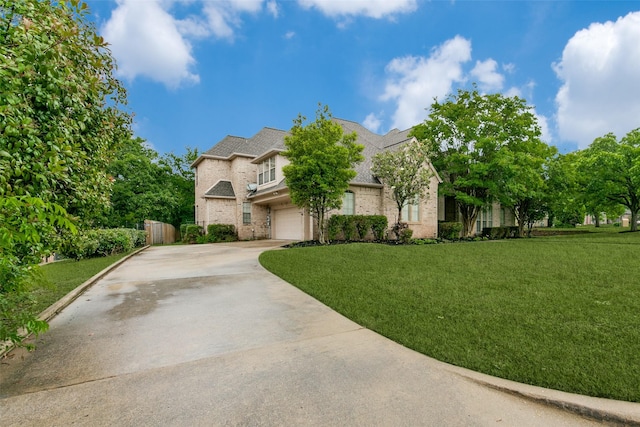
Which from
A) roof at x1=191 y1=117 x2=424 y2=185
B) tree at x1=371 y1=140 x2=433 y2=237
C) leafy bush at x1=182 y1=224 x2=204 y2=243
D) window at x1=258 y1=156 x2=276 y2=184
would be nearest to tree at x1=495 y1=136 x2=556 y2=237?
tree at x1=371 y1=140 x2=433 y2=237

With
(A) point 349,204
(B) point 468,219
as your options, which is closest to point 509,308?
(A) point 349,204

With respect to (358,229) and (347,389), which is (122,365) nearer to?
(347,389)

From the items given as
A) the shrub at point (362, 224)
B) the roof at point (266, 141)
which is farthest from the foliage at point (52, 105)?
the roof at point (266, 141)

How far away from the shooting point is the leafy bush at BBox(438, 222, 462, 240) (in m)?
18.1

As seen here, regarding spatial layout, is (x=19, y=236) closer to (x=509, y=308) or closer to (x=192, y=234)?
(x=509, y=308)

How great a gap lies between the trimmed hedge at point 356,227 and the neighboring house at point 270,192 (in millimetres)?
787

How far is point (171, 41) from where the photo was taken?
10.8 m

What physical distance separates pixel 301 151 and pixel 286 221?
6.75 meters

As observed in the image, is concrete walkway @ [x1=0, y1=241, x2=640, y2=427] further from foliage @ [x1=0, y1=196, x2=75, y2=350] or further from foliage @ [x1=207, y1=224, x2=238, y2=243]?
foliage @ [x1=207, y1=224, x2=238, y2=243]

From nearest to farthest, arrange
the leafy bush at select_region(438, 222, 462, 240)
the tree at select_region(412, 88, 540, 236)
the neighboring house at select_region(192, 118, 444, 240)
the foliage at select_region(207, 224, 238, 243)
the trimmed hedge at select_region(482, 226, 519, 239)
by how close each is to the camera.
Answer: the neighboring house at select_region(192, 118, 444, 240) → the leafy bush at select_region(438, 222, 462, 240) → the tree at select_region(412, 88, 540, 236) → the foliage at select_region(207, 224, 238, 243) → the trimmed hedge at select_region(482, 226, 519, 239)

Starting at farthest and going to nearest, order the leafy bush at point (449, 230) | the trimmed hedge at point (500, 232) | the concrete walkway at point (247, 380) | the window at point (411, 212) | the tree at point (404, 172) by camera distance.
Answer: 1. the trimmed hedge at point (500, 232)
2. the leafy bush at point (449, 230)
3. the window at point (411, 212)
4. the tree at point (404, 172)
5. the concrete walkway at point (247, 380)

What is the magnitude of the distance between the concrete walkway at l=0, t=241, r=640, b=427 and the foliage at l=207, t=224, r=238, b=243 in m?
16.2

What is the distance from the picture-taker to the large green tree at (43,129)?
6.70ft

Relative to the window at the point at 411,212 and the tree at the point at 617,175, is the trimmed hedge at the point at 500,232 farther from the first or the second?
the window at the point at 411,212
